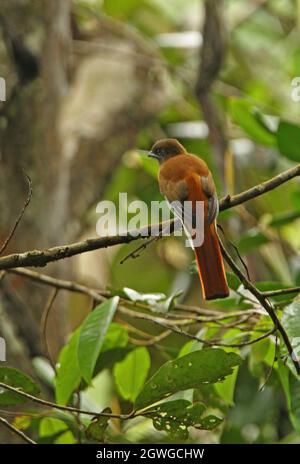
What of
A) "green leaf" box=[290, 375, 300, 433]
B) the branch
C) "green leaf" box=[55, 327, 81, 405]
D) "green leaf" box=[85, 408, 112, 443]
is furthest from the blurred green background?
the branch

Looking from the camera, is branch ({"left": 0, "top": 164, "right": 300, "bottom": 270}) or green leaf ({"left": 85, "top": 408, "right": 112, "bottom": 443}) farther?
green leaf ({"left": 85, "top": 408, "right": 112, "bottom": 443})

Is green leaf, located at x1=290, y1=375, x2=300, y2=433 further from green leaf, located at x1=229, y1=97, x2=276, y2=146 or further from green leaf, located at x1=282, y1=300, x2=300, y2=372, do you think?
green leaf, located at x1=229, y1=97, x2=276, y2=146

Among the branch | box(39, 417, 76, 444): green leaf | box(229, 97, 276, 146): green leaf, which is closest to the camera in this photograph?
the branch

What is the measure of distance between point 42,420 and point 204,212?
645mm

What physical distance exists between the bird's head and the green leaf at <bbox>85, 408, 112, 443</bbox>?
0.50 meters

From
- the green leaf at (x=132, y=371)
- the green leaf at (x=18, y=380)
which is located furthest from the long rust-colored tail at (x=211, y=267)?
the green leaf at (x=132, y=371)

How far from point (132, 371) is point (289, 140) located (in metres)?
0.68

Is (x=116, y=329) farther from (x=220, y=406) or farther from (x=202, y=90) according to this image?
Answer: (x=202, y=90)

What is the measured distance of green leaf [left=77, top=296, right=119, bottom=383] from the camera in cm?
163

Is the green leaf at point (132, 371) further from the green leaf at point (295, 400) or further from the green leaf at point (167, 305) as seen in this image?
the green leaf at point (295, 400)

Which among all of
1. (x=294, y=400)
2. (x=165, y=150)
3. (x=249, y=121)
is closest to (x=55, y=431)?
(x=294, y=400)

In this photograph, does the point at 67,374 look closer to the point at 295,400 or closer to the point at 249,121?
the point at 295,400

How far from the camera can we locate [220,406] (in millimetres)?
2053
